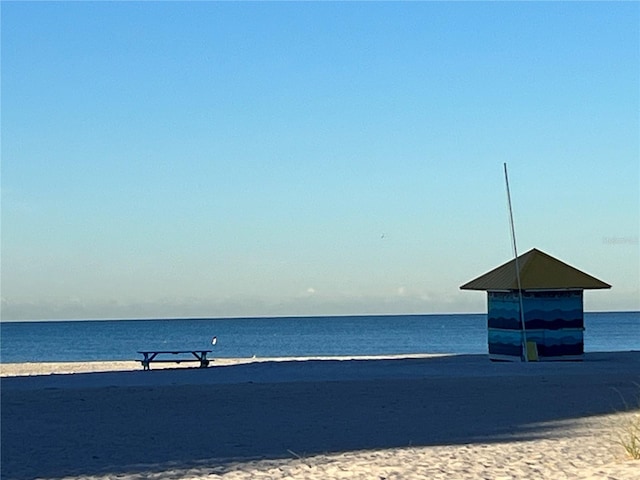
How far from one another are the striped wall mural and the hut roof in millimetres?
241

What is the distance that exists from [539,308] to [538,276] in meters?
0.66

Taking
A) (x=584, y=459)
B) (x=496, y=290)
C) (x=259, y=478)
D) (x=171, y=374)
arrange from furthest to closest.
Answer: (x=496, y=290), (x=171, y=374), (x=584, y=459), (x=259, y=478)

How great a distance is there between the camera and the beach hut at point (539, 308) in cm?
2284

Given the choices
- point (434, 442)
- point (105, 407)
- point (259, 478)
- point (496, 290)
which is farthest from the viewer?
point (496, 290)

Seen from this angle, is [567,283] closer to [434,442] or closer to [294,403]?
[294,403]

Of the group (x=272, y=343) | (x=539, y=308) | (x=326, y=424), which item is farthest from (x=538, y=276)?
(x=272, y=343)

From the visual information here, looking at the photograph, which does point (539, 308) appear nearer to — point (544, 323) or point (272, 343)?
point (544, 323)

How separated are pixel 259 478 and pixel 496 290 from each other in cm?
1456

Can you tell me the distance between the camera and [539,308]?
22.9m

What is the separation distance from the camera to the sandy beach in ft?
32.6

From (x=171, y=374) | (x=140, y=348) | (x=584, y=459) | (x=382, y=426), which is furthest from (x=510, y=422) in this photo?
(x=140, y=348)

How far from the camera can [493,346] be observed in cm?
2400

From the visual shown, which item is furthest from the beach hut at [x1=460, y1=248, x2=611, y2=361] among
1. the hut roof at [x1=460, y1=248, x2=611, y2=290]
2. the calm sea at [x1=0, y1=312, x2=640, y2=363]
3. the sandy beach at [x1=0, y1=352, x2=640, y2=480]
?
the calm sea at [x1=0, y1=312, x2=640, y2=363]

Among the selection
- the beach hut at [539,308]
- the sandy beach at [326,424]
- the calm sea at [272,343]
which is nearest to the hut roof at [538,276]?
the beach hut at [539,308]
